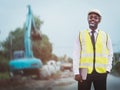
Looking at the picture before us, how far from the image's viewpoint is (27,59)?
2814 millimetres

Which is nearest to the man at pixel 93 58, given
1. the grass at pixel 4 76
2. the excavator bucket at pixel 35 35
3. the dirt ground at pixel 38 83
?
the dirt ground at pixel 38 83

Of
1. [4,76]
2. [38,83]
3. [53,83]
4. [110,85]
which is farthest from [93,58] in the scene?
[4,76]

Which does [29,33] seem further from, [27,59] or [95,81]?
[95,81]

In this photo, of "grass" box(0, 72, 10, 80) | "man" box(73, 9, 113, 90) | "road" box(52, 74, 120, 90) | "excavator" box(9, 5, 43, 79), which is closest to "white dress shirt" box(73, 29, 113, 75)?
"man" box(73, 9, 113, 90)

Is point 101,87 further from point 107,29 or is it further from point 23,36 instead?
point 23,36

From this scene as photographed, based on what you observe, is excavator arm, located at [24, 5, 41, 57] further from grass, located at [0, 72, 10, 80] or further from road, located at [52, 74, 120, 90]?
road, located at [52, 74, 120, 90]

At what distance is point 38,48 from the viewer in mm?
2848

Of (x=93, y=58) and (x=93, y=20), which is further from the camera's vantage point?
(x=93, y=20)

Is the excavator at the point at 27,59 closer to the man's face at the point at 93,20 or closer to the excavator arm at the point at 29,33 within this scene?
the excavator arm at the point at 29,33

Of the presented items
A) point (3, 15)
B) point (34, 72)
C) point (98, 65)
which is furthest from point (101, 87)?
point (3, 15)

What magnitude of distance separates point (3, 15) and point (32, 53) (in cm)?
46

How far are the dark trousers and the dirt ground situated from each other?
0.37ft

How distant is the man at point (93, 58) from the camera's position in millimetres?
2773

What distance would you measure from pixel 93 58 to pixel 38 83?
0.57 metres
